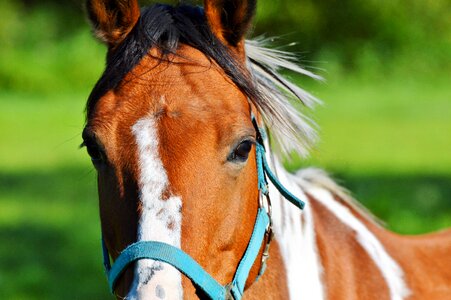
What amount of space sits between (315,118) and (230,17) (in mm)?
541

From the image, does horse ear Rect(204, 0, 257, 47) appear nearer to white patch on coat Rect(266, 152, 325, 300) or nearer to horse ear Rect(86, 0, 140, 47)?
horse ear Rect(86, 0, 140, 47)

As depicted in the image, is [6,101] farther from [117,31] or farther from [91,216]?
[117,31]

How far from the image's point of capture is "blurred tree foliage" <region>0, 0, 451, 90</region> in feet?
63.4

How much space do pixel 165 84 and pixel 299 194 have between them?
32.0 inches

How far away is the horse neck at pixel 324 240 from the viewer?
3062 millimetres

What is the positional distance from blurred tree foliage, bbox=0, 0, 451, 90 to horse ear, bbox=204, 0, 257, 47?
15.4m

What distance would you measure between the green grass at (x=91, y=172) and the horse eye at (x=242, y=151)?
54cm

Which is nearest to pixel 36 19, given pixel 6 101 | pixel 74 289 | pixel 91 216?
pixel 6 101

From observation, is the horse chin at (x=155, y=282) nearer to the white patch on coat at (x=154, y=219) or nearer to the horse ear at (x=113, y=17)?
the white patch on coat at (x=154, y=219)

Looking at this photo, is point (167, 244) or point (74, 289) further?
point (74, 289)

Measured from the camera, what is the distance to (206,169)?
8.34 ft

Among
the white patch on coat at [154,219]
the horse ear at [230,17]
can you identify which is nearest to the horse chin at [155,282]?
the white patch on coat at [154,219]

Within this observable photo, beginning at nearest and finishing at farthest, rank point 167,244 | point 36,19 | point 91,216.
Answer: point 167,244 < point 91,216 < point 36,19

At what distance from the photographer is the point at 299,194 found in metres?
3.25
